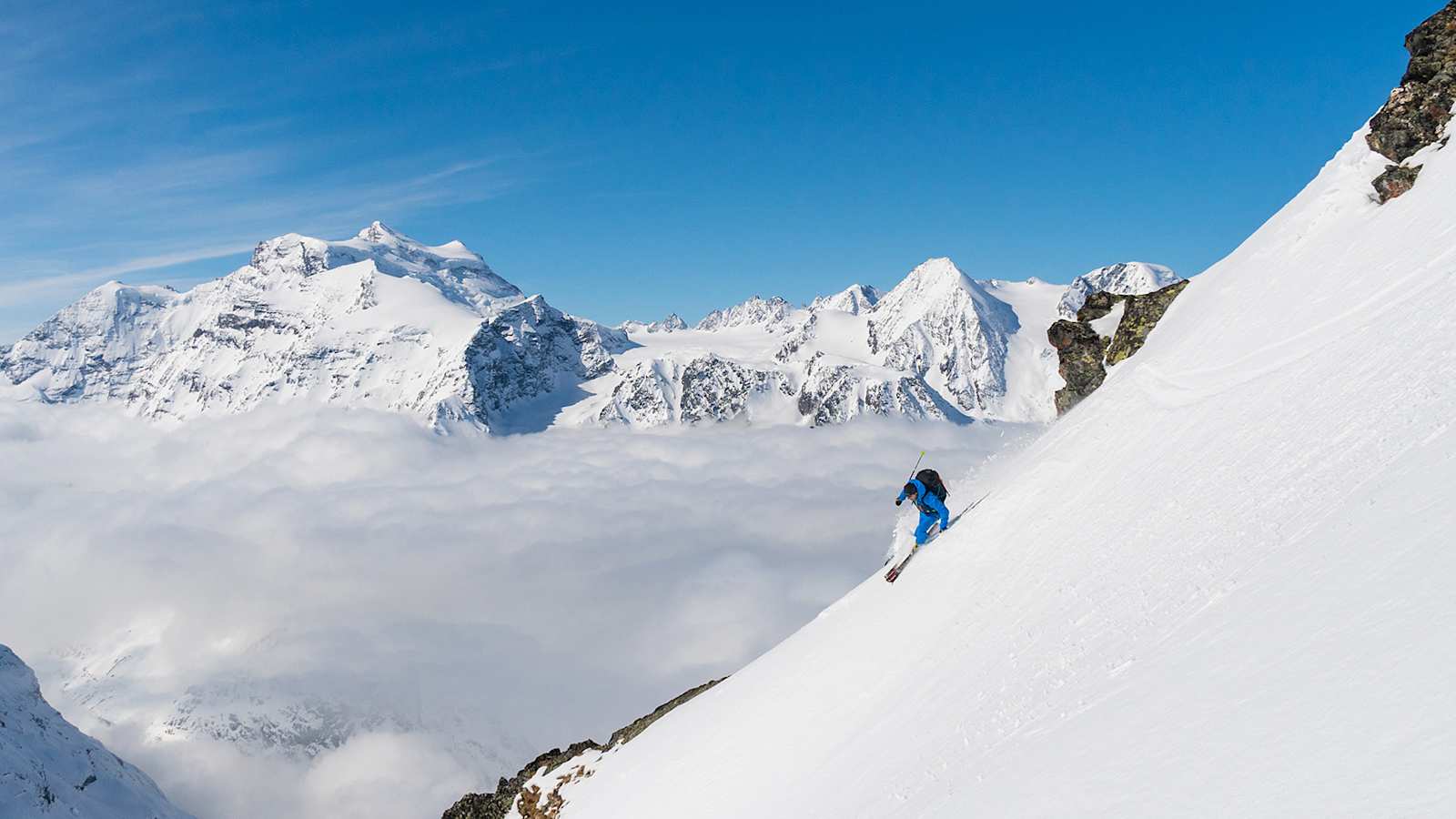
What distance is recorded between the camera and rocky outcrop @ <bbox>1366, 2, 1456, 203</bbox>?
2155 cm

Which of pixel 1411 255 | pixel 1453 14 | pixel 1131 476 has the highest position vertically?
pixel 1453 14

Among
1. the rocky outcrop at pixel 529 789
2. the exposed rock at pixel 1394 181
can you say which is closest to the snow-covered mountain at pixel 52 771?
the rocky outcrop at pixel 529 789

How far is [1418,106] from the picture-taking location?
23203mm

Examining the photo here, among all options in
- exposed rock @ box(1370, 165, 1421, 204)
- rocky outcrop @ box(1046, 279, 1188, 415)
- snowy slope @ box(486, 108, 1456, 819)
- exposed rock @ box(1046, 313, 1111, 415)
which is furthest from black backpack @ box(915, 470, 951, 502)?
exposed rock @ box(1370, 165, 1421, 204)

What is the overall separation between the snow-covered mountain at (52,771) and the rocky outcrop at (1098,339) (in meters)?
58.3

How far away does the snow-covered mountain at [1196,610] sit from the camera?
581 cm

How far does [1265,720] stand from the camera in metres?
6.04

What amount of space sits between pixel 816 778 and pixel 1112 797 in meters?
8.53

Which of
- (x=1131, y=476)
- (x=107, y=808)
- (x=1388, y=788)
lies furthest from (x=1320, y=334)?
(x=107, y=808)

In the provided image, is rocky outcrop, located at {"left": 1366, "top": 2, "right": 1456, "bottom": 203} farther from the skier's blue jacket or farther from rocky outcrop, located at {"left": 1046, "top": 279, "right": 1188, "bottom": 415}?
the skier's blue jacket

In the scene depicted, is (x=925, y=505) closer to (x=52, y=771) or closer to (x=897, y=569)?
(x=897, y=569)

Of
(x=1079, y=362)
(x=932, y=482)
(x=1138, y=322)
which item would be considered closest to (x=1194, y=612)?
(x=932, y=482)

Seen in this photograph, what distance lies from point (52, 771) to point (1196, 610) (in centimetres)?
6857

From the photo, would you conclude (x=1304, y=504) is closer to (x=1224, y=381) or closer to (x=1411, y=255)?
(x=1224, y=381)
